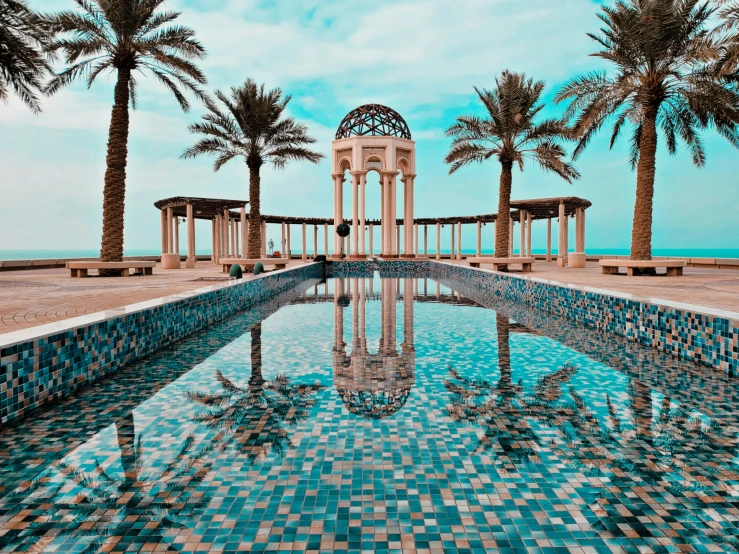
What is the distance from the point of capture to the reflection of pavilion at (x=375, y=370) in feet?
12.9

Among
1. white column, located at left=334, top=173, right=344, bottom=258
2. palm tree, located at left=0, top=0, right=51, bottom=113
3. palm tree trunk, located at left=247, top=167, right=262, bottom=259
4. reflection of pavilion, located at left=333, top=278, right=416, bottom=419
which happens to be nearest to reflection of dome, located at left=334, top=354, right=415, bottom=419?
reflection of pavilion, located at left=333, top=278, right=416, bottom=419

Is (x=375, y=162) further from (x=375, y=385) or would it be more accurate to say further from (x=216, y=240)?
(x=375, y=385)

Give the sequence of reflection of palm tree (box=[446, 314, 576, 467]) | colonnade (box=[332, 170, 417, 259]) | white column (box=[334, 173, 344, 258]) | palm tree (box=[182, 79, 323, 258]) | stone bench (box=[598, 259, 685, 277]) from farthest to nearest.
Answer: white column (box=[334, 173, 344, 258]) < colonnade (box=[332, 170, 417, 259]) < palm tree (box=[182, 79, 323, 258]) < stone bench (box=[598, 259, 685, 277]) < reflection of palm tree (box=[446, 314, 576, 467])

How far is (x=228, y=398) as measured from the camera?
13.3ft

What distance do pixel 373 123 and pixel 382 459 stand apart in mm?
25560

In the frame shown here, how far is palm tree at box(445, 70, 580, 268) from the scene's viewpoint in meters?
18.4

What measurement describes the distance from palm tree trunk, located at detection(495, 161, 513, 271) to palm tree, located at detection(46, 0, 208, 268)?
37.0 ft

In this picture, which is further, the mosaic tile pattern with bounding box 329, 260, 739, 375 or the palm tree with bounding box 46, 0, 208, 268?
the palm tree with bounding box 46, 0, 208, 268

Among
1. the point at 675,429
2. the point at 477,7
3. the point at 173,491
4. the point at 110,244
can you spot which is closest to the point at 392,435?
the point at 173,491

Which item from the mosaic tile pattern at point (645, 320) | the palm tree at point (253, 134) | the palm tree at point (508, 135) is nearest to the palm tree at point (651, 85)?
the palm tree at point (508, 135)

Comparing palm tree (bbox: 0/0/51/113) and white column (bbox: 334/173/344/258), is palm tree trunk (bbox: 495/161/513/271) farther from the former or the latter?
palm tree (bbox: 0/0/51/113)

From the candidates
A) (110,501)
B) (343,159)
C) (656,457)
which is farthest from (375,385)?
(343,159)

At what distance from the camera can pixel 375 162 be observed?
27.4 meters

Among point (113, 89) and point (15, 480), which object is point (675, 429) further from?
point (113, 89)
